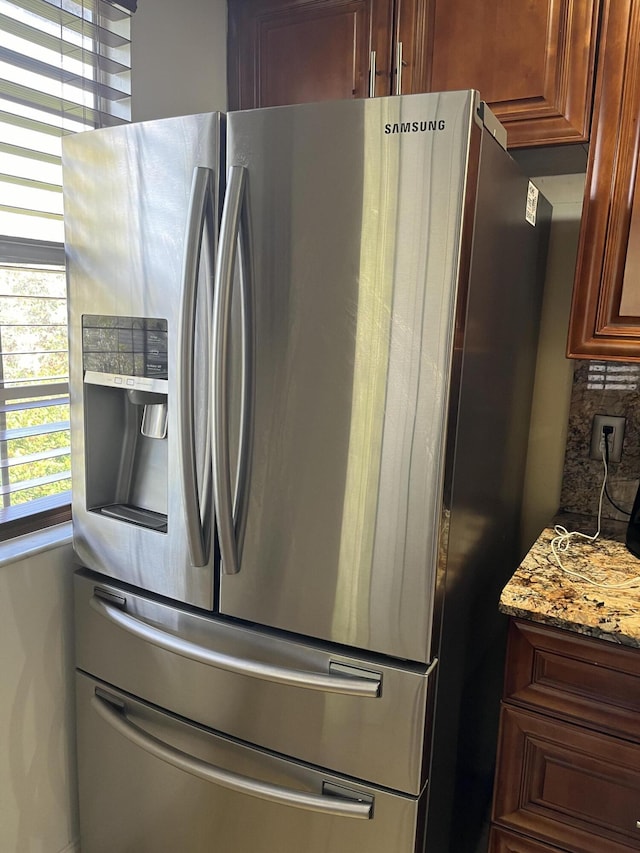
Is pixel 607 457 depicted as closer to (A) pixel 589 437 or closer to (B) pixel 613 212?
(A) pixel 589 437

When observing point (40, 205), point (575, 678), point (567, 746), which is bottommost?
point (567, 746)

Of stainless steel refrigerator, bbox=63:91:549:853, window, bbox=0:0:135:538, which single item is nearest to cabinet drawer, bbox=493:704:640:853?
stainless steel refrigerator, bbox=63:91:549:853

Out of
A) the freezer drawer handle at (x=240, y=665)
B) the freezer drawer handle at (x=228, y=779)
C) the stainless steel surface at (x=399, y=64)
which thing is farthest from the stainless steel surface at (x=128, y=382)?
the stainless steel surface at (x=399, y=64)

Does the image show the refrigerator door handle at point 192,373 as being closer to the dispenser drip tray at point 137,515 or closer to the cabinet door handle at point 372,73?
the dispenser drip tray at point 137,515

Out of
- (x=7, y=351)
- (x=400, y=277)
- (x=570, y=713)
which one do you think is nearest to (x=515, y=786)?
(x=570, y=713)

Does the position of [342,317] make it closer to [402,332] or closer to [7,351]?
[402,332]

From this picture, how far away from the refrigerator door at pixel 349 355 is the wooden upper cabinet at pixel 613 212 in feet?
1.56

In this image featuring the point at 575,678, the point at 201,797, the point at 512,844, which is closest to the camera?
the point at 575,678

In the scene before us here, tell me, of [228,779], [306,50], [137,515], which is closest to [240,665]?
[228,779]

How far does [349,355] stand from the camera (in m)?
1.10

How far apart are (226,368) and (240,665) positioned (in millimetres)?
597

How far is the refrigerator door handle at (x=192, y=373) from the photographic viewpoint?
1.15 meters

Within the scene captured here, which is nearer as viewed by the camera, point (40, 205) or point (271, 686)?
point (271, 686)

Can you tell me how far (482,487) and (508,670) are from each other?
37cm
